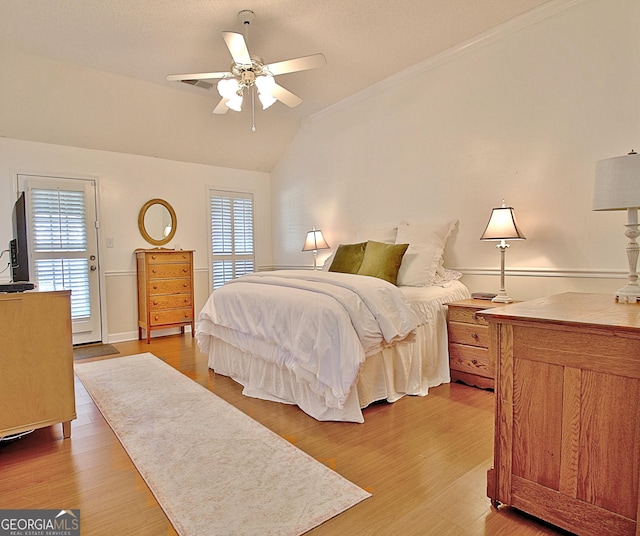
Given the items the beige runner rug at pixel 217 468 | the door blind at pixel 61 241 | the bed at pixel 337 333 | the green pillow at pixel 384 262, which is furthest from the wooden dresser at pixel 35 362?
the door blind at pixel 61 241

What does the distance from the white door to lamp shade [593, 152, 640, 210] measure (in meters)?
4.88

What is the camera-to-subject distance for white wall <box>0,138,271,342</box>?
4188mm

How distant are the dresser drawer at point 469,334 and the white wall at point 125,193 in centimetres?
373

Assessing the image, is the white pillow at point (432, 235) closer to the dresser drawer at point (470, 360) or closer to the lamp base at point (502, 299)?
the lamp base at point (502, 299)

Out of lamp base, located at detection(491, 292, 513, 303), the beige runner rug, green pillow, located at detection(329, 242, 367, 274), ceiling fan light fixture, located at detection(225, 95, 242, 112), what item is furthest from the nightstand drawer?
ceiling fan light fixture, located at detection(225, 95, 242, 112)

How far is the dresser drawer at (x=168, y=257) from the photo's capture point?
467 cm

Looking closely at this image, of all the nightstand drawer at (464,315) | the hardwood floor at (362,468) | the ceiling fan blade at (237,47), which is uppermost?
the ceiling fan blade at (237,47)

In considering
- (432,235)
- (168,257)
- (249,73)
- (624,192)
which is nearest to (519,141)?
(432,235)

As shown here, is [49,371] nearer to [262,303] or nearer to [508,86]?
[262,303]

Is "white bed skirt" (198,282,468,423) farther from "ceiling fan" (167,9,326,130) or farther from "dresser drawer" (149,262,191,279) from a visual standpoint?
"ceiling fan" (167,9,326,130)

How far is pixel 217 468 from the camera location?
1874 mm

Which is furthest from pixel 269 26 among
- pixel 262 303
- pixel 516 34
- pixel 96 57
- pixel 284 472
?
pixel 284 472

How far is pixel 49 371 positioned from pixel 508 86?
3872 mm

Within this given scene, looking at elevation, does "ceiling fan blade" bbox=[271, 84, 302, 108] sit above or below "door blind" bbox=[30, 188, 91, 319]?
above
